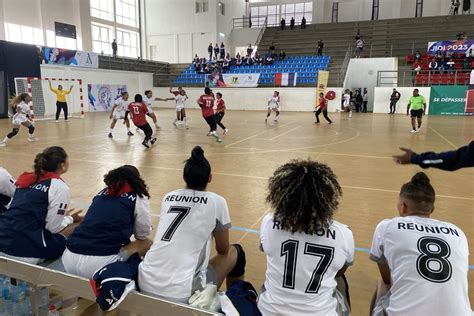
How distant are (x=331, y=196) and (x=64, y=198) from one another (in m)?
2.13

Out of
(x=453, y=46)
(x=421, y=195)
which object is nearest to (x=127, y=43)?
(x=453, y=46)

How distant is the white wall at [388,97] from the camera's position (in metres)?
23.3

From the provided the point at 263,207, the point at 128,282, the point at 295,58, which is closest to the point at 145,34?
the point at 295,58

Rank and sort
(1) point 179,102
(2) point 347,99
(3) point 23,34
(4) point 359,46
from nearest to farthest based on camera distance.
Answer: (1) point 179,102 → (2) point 347,99 → (3) point 23,34 → (4) point 359,46

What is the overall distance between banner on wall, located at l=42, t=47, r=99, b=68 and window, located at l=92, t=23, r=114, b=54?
16.9ft

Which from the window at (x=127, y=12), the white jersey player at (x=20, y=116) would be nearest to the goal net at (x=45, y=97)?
the white jersey player at (x=20, y=116)

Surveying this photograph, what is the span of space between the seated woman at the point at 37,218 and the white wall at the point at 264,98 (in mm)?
24825

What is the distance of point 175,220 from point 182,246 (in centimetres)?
18

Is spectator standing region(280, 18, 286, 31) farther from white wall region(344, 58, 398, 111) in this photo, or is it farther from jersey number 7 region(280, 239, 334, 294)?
jersey number 7 region(280, 239, 334, 294)

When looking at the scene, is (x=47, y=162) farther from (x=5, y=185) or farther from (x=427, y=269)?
(x=427, y=269)

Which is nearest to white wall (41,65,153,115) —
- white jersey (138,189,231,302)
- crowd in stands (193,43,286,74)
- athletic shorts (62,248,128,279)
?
crowd in stands (193,43,286,74)

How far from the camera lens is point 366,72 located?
26.9m

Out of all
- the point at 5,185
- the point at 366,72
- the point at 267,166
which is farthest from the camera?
the point at 366,72

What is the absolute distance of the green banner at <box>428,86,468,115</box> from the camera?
22453 millimetres
